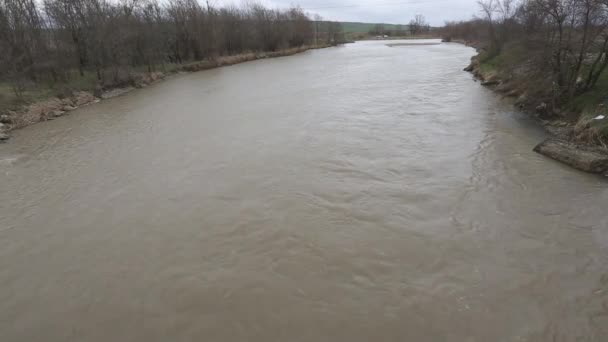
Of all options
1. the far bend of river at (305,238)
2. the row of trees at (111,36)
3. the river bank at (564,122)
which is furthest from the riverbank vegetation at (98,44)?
the river bank at (564,122)

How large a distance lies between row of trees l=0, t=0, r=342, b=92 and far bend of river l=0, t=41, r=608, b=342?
13.1 m

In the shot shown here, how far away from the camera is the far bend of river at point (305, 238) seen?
16.1ft

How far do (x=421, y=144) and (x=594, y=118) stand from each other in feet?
19.4

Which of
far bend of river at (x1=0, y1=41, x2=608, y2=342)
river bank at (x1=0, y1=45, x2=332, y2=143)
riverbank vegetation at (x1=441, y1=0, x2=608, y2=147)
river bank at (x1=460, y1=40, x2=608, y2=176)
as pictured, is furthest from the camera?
river bank at (x1=0, y1=45, x2=332, y2=143)

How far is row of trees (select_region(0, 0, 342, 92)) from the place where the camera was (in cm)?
2283

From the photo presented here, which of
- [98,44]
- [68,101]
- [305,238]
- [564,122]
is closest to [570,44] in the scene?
[564,122]

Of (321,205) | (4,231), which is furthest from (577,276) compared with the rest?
(4,231)

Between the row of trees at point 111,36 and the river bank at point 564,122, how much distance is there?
1055 inches

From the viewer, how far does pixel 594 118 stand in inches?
460

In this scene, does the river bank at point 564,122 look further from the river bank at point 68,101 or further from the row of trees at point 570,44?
the river bank at point 68,101

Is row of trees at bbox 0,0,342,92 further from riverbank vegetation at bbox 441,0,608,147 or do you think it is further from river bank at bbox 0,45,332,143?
riverbank vegetation at bbox 441,0,608,147

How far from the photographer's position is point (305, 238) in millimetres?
6699

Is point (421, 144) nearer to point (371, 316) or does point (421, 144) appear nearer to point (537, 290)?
point (537, 290)

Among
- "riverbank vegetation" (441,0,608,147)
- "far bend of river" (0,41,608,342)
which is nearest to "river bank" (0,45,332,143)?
"far bend of river" (0,41,608,342)
